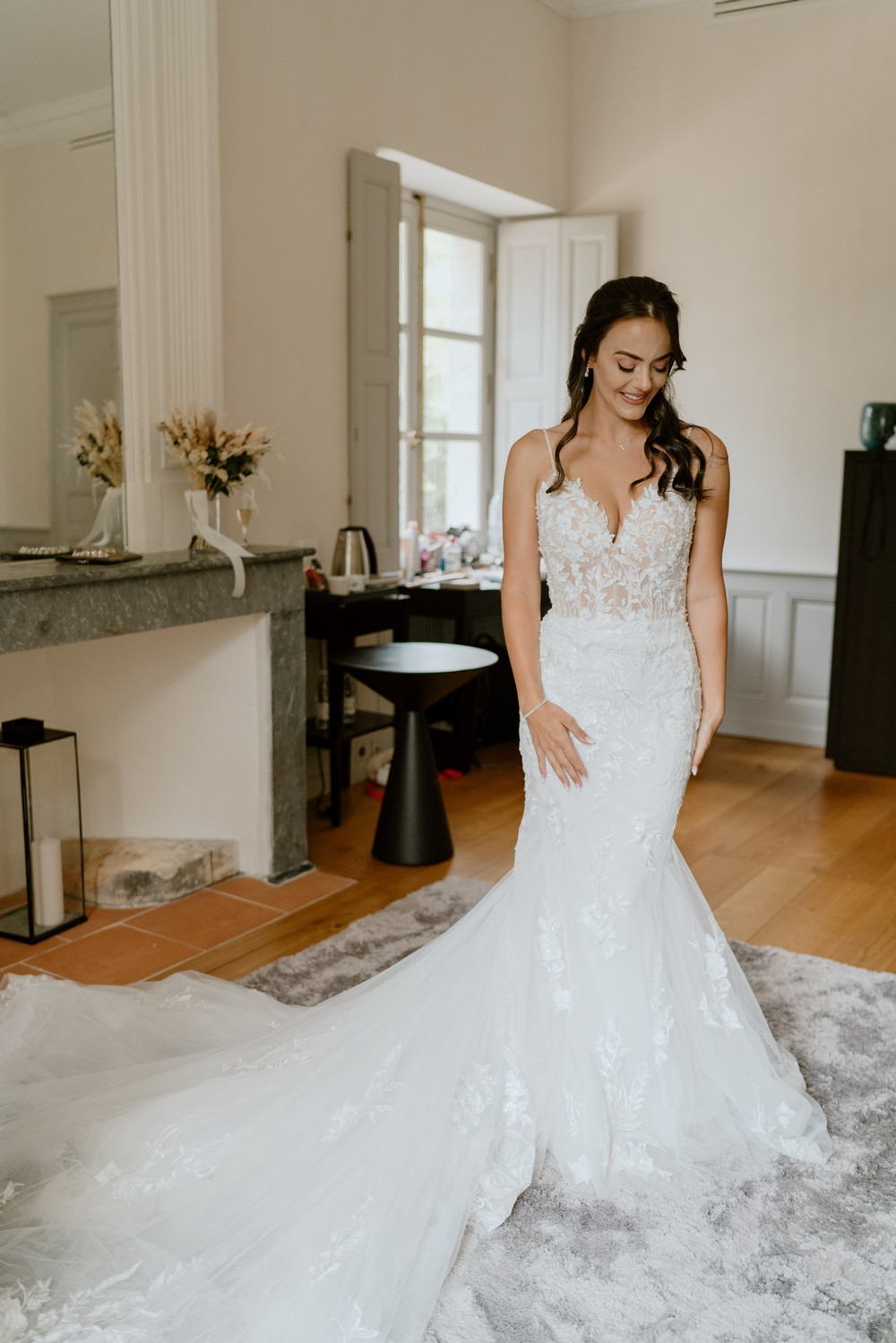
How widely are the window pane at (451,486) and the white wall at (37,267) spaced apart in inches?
112

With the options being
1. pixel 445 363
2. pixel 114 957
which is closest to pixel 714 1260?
pixel 114 957

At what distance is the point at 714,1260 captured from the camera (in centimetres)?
209

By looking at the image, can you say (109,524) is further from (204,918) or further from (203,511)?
(204,918)

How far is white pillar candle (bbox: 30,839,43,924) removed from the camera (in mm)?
3551

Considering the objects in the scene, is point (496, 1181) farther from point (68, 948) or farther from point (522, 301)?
point (522, 301)

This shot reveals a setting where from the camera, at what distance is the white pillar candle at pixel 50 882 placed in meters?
3.58

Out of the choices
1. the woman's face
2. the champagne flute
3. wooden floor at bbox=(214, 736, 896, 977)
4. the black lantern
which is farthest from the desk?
the woman's face

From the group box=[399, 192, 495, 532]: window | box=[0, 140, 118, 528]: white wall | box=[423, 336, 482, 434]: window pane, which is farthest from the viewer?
box=[423, 336, 482, 434]: window pane

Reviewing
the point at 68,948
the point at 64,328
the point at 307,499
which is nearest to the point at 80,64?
the point at 64,328

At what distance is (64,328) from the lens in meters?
3.57

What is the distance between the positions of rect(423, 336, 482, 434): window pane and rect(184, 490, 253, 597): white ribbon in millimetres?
2697

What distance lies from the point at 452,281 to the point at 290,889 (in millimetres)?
3669

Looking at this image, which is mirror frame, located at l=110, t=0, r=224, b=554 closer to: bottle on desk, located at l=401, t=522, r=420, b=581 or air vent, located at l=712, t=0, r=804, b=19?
bottle on desk, located at l=401, t=522, r=420, b=581

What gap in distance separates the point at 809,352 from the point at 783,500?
0.73 meters
